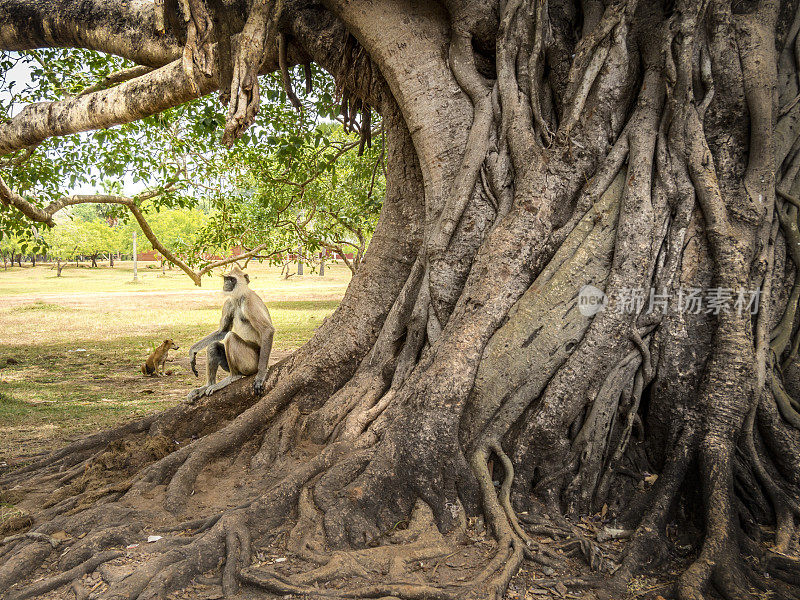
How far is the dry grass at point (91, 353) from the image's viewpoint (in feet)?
19.6

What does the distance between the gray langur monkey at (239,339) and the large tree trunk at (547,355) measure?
890 millimetres

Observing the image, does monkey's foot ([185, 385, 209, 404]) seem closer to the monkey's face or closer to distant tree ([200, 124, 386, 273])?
the monkey's face

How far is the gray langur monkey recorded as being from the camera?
183 inches

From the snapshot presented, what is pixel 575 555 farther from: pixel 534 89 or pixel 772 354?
pixel 534 89

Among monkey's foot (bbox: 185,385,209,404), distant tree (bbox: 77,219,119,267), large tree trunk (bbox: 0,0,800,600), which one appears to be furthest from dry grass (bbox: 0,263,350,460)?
distant tree (bbox: 77,219,119,267)

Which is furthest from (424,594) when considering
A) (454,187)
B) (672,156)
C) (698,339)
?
(672,156)

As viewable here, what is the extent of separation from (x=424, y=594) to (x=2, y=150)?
18.7 feet

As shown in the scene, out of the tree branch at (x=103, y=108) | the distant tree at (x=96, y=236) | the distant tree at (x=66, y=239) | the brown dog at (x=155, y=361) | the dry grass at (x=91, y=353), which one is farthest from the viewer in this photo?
the distant tree at (x=96, y=236)

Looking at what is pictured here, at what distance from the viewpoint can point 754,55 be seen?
322 centimetres

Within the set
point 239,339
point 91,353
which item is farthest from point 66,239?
point 239,339

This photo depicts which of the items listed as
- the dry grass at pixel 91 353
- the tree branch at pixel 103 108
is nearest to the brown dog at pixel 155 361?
the dry grass at pixel 91 353

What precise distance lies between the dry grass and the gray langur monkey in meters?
1.76

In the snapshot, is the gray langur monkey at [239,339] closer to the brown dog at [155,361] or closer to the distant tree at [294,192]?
the distant tree at [294,192]

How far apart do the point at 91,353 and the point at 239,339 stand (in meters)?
7.17
